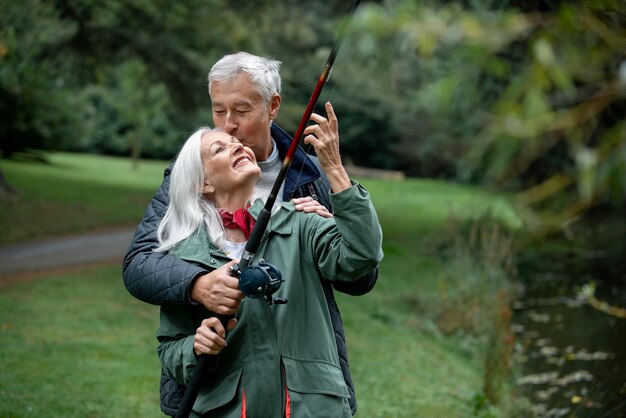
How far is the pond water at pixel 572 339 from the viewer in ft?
27.3

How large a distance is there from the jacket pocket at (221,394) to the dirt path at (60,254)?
9.60 metres

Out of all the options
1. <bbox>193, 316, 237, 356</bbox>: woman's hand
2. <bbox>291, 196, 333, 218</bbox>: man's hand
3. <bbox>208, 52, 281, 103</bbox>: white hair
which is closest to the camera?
<bbox>193, 316, 237, 356</bbox>: woman's hand

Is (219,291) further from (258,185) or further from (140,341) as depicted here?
(140,341)

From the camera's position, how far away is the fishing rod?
2820mm

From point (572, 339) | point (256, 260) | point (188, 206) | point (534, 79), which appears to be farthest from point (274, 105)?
point (572, 339)

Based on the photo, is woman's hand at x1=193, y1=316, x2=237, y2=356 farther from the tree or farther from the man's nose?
the tree

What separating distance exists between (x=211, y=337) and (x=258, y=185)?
69 cm

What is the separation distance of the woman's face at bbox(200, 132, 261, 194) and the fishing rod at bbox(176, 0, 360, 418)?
16 cm

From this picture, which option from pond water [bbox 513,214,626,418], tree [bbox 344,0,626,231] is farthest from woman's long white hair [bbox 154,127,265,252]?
pond water [bbox 513,214,626,418]

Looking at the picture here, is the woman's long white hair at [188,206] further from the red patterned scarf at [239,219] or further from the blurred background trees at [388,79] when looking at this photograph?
the blurred background trees at [388,79]

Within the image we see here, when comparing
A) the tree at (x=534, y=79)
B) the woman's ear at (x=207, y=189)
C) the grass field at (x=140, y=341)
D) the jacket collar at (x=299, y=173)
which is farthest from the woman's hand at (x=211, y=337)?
the tree at (x=534, y=79)

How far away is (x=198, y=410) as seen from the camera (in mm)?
3105

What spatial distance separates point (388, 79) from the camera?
2230 millimetres

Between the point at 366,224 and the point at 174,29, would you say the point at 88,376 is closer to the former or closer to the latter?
the point at 366,224
